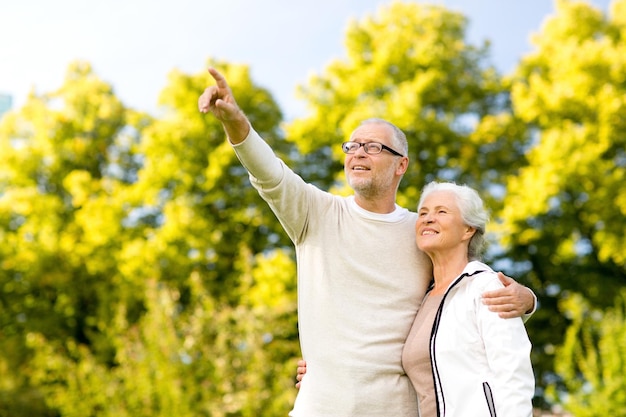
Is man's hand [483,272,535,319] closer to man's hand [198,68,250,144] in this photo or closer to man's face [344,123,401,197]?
man's face [344,123,401,197]

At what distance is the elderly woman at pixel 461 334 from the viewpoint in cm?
251

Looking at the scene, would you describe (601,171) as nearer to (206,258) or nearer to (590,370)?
(590,370)

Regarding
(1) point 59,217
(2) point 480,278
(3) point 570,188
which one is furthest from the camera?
(1) point 59,217

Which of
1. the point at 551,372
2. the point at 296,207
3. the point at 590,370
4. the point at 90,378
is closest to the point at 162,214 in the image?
the point at 90,378

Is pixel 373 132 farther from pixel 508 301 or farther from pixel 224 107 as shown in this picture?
pixel 508 301

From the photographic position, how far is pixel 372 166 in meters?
3.06

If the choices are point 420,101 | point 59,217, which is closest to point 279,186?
point 420,101

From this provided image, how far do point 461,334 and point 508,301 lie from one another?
0.19 metres

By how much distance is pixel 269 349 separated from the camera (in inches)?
404

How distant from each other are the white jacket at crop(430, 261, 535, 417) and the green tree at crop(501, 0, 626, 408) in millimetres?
10346

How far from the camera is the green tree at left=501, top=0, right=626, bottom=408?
41.7ft

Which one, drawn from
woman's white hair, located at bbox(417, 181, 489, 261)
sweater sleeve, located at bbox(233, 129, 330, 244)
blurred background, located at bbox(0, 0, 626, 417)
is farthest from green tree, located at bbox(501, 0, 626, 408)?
sweater sleeve, located at bbox(233, 129, 330, 244)

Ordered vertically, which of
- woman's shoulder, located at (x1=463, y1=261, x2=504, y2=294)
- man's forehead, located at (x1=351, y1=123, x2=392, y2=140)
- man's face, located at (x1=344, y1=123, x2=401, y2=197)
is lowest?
woman's shoulder, located at (x1=463, y1=261, x2=504, y2=294)

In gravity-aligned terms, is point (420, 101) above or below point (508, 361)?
above
